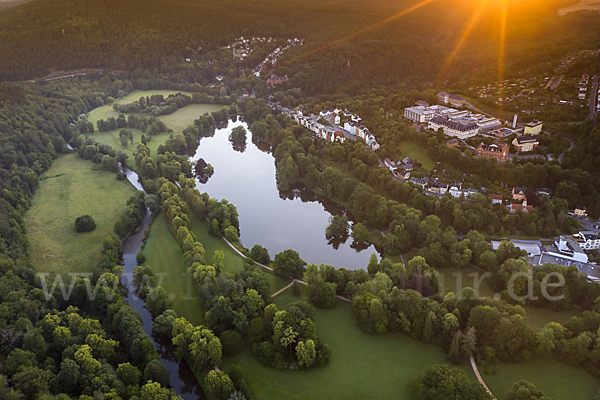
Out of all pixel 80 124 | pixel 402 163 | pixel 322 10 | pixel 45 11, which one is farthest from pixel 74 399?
pixel 322 10

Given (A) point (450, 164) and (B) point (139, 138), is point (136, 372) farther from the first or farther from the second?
(B) point (139, 138)

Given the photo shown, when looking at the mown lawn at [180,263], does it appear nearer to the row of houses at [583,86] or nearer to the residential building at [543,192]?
the residential building at [543,192]

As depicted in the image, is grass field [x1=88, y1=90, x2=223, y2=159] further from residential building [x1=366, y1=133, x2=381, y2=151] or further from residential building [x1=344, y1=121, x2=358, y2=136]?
residential building [x1=366, y1=133, x2=381, y2=151]

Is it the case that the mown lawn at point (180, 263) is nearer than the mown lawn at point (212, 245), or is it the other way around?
the mown lawn at point (180, 263)

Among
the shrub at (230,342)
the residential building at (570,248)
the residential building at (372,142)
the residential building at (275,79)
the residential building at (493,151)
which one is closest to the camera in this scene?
the shrub at (230,342)

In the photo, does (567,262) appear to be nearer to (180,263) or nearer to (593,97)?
(180,263)

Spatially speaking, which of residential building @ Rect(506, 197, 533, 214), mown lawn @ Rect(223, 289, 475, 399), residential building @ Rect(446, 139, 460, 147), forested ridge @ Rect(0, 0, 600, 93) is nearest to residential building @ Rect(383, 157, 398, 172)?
residential building @ Rect(446, 139, 460, 147)

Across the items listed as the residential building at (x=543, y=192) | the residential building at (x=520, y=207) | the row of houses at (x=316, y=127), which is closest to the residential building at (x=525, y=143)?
the residential building at (x=543, y=192)
